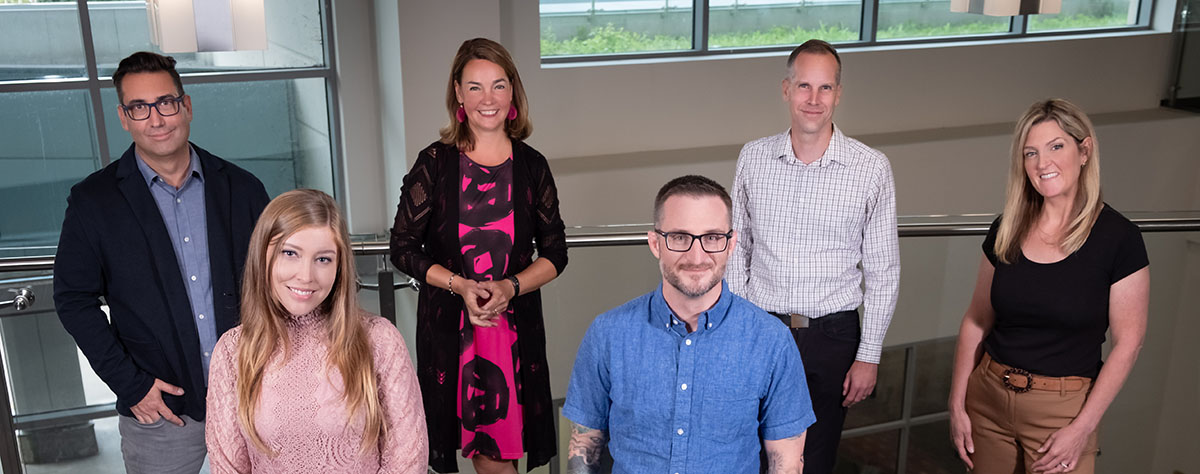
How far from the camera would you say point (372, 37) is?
770 centimetres

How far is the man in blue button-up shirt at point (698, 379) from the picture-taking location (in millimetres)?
2082

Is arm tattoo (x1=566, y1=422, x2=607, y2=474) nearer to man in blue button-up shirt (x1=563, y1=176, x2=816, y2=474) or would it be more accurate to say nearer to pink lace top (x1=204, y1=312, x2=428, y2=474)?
man in blue button-up shirt (x1=563, y1=176, x2=816, y2=474)

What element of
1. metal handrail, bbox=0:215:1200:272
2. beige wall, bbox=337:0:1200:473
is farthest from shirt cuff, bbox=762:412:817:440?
beige wall, bbox=337:0:1200:473

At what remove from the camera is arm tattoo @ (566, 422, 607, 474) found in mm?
2186

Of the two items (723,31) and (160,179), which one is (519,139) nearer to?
(160,179)

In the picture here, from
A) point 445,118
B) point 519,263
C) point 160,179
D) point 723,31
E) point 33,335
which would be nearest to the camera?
point 160,179

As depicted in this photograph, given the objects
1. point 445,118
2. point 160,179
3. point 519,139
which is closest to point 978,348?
point 519,139

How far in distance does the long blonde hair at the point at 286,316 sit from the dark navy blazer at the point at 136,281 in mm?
499

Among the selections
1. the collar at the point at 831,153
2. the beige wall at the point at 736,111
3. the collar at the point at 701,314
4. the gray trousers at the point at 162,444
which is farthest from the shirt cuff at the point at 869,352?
the beige wall at the point at 736,111

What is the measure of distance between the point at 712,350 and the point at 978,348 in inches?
43.8

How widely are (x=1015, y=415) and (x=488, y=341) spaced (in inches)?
55.8

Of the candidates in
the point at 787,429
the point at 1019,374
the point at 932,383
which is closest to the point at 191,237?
the point at 787,429

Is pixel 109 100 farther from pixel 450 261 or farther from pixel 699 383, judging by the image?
pixel 699 383

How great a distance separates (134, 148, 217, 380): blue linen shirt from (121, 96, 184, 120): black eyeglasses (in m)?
0.12
